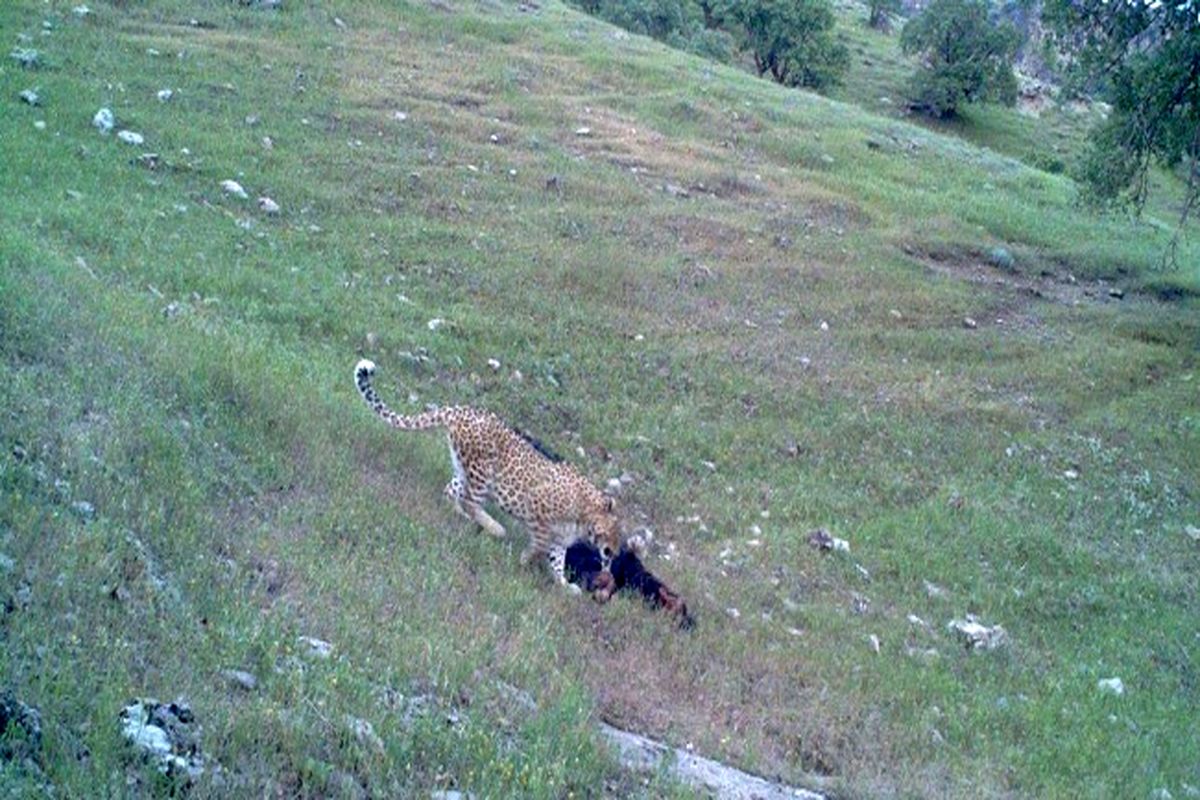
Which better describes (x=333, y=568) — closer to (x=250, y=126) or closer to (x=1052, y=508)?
(x=1052, y=508)

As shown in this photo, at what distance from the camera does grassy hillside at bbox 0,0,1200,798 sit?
25.2ft

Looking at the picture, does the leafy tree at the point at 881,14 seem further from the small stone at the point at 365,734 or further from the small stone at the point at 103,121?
the small stone at the point at 365,734

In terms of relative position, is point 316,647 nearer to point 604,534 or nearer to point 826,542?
point 604,534

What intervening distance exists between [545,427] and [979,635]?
20.4 feet

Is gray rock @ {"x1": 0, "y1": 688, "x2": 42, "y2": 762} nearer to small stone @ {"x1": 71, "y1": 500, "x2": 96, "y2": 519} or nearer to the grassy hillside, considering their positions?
the grassy hillside

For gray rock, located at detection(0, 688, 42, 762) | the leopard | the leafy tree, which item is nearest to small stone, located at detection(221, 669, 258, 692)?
gray rock, located at detection(0, 688, 42, 762)

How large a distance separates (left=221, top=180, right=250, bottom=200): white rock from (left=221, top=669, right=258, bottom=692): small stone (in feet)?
50.5

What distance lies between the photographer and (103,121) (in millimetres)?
22141

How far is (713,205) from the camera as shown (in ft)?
91.6

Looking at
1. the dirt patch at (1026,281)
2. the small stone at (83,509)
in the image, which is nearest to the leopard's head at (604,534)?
the small stone at (83,509)

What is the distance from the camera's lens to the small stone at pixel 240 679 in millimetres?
6969

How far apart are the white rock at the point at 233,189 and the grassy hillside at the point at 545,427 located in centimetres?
37

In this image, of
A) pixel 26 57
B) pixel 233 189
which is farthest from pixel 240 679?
pixel 26 57

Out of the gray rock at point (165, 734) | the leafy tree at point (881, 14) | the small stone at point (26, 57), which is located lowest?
the small stone at point (26, 57)
